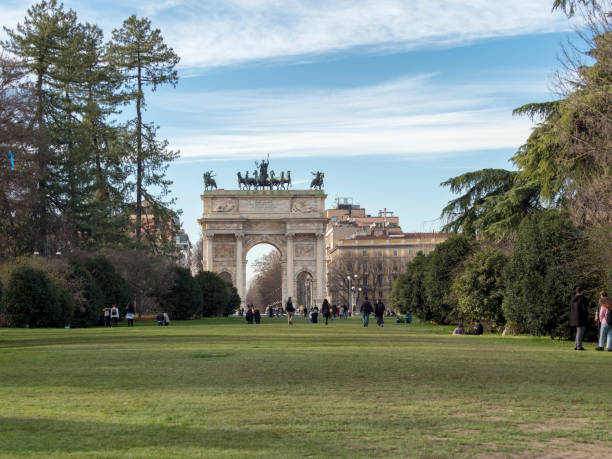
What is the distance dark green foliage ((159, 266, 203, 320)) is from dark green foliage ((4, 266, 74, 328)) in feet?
52.1

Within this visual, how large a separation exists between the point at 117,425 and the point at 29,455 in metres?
1.38

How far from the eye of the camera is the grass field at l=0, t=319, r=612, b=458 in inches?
267

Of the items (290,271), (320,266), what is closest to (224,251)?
(290,271)

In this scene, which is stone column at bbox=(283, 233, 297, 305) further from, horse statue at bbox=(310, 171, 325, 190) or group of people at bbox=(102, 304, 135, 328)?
group of people at bbox=(102, 304, 135, 328)

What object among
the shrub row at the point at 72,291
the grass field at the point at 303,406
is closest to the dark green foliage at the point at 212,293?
the shrub row at the point at 72,291

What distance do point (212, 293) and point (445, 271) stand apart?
95.1 ft

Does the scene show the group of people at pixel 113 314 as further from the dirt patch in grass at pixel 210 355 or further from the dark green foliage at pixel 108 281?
the dirt patch in grass at pixel 210 355

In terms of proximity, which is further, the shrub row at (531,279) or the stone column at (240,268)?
the stone column at (240,268)

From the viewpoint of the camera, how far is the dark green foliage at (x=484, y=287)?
29.4 m

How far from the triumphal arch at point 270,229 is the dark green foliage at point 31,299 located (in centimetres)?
5356

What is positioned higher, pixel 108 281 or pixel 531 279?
pixel 108 281

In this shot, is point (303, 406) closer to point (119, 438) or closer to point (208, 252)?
point (119, 438)

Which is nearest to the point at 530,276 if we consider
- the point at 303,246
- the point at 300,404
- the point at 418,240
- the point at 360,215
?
the point at 300,404

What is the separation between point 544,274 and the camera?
23875mm
